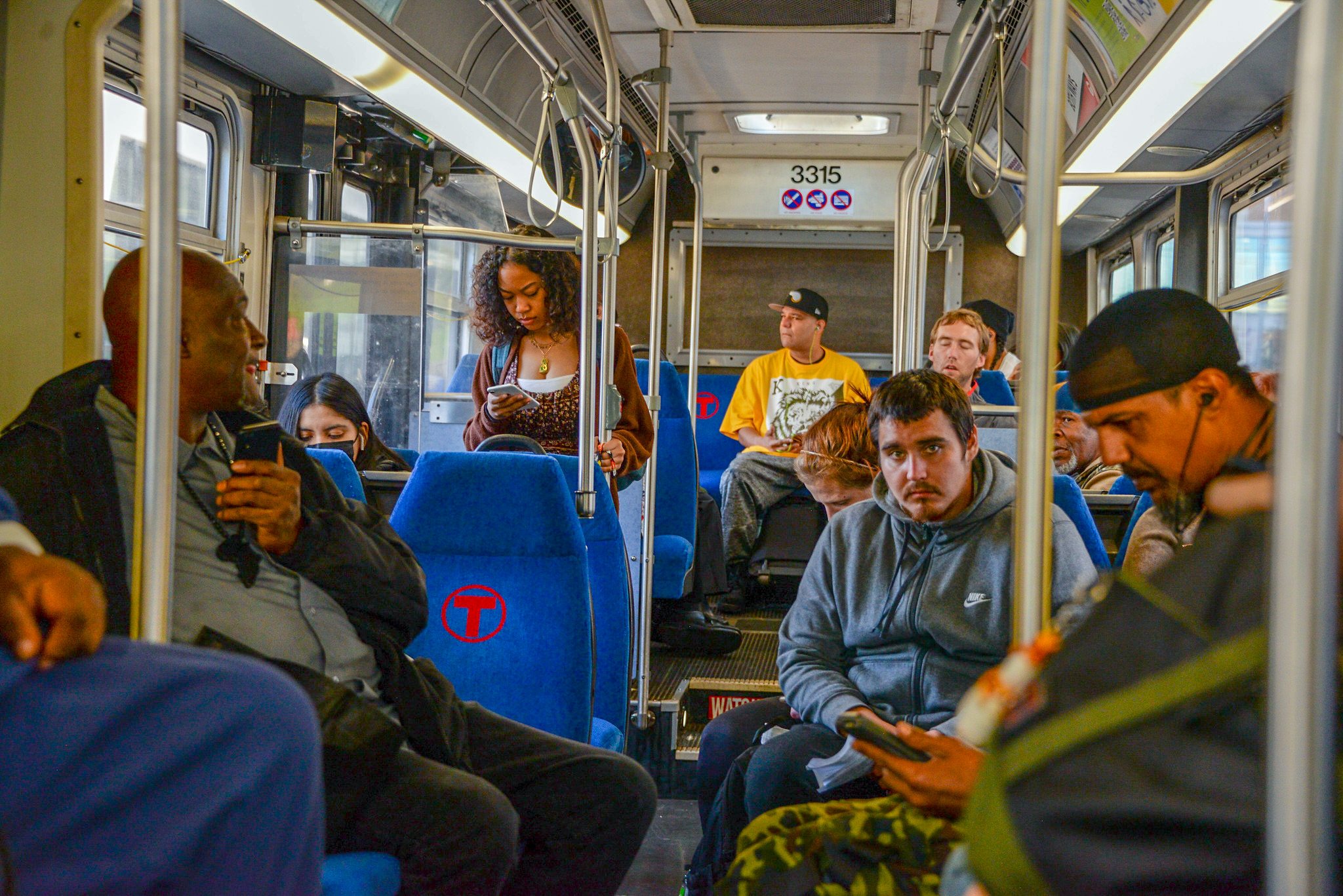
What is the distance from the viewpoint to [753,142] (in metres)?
6.86

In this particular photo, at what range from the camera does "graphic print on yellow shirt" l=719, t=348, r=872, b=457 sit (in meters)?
5.45

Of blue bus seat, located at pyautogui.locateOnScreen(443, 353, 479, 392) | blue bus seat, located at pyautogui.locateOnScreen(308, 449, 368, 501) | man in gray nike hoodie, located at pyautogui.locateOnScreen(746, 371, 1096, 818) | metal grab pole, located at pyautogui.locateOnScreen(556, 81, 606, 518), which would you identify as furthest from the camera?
blue bus seat, located at pyautogui.locateOnScreen(443, 353, 479, 392)

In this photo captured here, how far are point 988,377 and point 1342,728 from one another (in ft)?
14.3

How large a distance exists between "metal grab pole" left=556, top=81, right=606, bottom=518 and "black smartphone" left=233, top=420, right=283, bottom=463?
3.18ft

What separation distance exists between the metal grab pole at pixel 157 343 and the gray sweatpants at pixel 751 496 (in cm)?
381

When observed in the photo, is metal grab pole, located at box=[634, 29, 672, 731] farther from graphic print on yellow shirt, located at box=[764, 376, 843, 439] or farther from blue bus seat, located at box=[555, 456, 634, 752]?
graphic print on yellow shirt, located at box=[764, 376, 843, 439]

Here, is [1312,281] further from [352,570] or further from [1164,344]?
[352,570]

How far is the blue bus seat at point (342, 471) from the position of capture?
2557 millimetres

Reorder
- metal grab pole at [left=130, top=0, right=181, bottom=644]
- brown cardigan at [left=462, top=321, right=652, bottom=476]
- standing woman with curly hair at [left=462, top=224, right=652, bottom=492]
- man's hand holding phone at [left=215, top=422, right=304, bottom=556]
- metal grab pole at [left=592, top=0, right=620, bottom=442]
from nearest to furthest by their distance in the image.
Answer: metal grab pole at [left=130, top=0, right=181, bottom=644], man's hand holding phone at [left=215, top=422, right=304, bottom=556], metal grab pole at [left=592, top=0, right=620, bottom=442], standing woman with curly hair at [left=462, top=224, right=652, bottom=492], brown cardigan at [left=462, top=321, right=652, bottom=476]

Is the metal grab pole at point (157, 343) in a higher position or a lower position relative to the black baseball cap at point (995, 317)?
lower

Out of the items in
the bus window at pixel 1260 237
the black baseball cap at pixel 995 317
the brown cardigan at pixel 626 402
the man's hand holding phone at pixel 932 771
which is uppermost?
the bus window at pixel 1260 237

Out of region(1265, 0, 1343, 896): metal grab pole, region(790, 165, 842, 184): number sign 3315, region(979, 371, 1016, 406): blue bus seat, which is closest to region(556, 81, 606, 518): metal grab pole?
region(1265, 0, 1343, 896): metal grab pole

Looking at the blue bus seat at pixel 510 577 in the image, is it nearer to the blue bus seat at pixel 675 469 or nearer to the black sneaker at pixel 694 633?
the black sneaker at pixel 694 633

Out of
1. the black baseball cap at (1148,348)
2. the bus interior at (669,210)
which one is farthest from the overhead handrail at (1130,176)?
the black baseball cap at (1148,348)
